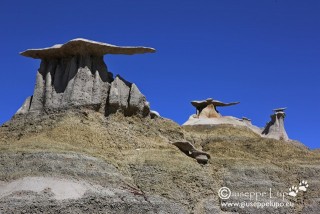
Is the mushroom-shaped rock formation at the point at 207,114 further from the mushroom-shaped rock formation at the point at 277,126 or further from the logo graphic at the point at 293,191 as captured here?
the logo graphic at the point at 293,191

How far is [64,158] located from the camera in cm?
3903

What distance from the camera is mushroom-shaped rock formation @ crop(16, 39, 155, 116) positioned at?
4753 cm

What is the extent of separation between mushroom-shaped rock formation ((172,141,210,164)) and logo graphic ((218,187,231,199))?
4163mm

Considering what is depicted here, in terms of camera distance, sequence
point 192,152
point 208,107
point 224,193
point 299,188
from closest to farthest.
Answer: point 224,193, point 299,188, point 192,152, point 208,107

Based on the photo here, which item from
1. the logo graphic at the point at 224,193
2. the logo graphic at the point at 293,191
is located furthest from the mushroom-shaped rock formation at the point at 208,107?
the logo graphic at the point at 224,193

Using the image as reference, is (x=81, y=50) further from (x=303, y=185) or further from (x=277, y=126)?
(x=277, y=126)

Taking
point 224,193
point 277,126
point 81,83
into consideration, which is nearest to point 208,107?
point 277,126

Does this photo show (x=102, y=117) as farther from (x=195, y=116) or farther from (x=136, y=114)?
(x=195, y=116)

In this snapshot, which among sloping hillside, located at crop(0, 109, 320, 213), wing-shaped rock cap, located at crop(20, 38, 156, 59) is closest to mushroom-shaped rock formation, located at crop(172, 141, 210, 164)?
sloping hillside, located at crop(0, 109, 320, 213)

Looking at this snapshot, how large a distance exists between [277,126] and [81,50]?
37709 millimetres

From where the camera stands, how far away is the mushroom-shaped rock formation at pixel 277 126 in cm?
7741

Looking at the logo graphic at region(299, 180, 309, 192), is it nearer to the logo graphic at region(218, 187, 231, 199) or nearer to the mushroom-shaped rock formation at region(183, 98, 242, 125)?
the logo graphic at region(218, 187, 231, 199)

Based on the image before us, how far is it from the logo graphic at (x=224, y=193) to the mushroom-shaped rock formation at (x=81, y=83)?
34.9ft

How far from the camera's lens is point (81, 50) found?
161ft
